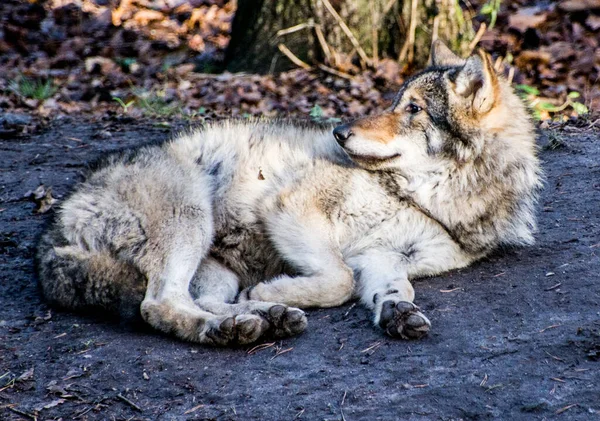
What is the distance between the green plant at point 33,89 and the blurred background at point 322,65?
0.05ft

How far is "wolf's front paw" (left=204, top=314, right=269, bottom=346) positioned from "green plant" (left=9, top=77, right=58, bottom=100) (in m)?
5.96

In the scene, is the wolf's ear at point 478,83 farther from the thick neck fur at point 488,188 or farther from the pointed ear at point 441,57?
the pointed ear at point 441,57

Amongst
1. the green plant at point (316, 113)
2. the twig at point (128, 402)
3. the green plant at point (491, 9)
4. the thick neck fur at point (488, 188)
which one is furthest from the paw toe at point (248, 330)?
the green plant at point (491, 9)

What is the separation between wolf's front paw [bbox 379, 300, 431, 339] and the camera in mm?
3791

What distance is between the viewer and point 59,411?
3.23 metres

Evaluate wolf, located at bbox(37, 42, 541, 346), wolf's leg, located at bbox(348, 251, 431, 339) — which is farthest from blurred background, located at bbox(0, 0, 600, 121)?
wolf's leg, located at bbox(348, 251, 431, 339)

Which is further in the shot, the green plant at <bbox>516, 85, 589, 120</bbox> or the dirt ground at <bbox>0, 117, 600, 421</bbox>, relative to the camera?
the green plant at <bbox>516, 85, 589, 120</bbox>

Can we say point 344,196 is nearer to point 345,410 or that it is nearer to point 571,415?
point 345,410

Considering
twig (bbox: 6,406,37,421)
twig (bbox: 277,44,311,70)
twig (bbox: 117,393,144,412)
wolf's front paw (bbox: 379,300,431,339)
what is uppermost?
twig (bbox: 277,44,311,70)

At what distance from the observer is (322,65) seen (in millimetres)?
9320

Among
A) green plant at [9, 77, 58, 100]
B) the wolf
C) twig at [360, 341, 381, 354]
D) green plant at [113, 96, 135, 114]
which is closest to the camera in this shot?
twig at [360, 341, 381, 354]

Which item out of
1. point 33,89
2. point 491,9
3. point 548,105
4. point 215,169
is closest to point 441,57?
point 215,169

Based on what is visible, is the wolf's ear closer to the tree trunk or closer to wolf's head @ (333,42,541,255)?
wolf's head @ (333,42,541,255)

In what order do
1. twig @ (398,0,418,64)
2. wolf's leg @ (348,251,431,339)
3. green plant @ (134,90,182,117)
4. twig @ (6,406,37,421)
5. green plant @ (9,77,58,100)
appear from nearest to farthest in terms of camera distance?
1. twig @ (6,406,37,421)
2. wolf's leg @ (348,251,431,339)
3. green plant @ (134,90,182,117)
4. green plant @ (9,77,58,100)
5. twig @ (398,0,418,64)
